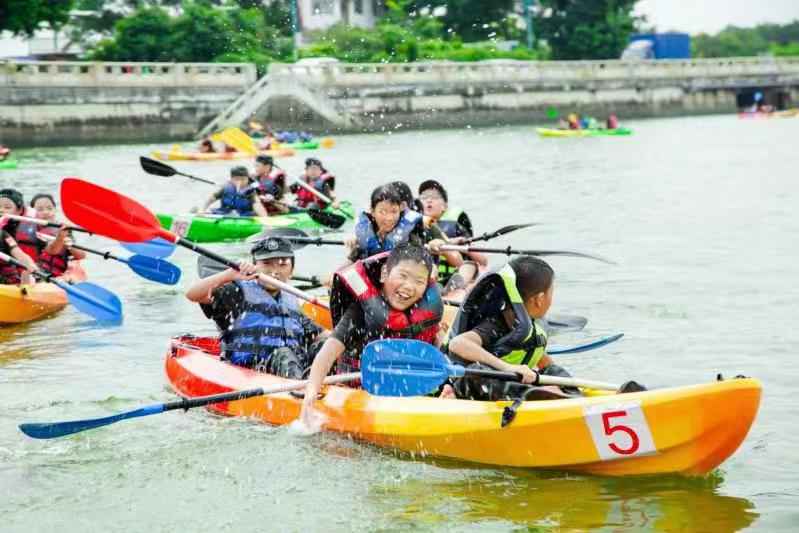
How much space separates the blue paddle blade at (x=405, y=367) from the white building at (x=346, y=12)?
43.2 metres

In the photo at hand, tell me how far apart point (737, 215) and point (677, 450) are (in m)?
13.5

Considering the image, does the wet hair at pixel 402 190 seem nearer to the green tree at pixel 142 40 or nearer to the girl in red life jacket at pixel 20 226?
the girl in red life jacket at pixel 20 226

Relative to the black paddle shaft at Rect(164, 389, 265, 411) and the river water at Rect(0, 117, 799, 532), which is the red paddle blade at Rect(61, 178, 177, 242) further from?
the black paddle shaft at Rect(164, 389, 265, 411)

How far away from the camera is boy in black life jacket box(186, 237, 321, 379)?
7.39 meters

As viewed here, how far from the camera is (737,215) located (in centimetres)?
1878

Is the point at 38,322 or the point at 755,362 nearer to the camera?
the point at 755,362

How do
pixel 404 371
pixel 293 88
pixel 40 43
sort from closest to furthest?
pixel 404 371 → pixel 293 88 → pixel 40 43

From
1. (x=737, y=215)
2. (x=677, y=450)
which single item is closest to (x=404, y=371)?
(x=677, y=450)

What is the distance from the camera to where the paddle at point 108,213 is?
8586mm

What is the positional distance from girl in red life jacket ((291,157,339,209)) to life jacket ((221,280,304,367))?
28.0ft

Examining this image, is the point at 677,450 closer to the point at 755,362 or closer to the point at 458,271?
the point at 755,362

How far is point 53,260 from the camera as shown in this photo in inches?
439

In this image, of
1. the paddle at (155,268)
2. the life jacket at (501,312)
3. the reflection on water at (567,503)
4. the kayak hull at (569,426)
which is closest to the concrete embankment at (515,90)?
the paddle at (155,268)

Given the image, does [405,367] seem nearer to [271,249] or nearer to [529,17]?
[271,249]
